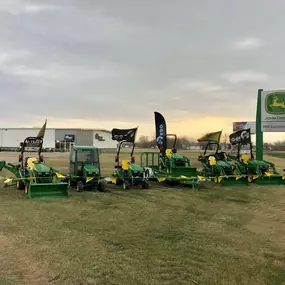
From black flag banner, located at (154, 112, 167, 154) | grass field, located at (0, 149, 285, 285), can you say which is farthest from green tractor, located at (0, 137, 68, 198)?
black flag banner, located at (154, 112, 167, 154)

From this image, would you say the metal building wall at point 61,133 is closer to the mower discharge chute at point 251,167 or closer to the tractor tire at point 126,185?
the mower discharge chute at point 251,167

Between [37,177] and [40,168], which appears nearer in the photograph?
[37,177]

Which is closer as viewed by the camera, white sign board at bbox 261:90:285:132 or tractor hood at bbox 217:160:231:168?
tractor hood at bbox 217:160:231:168

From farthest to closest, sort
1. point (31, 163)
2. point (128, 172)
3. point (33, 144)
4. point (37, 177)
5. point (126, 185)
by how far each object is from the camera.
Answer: point (128, 172) → point (126, 185) → point (33, 144) → point (31, 163) → point (37, 177)

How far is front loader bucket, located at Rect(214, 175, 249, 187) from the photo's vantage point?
1742cm

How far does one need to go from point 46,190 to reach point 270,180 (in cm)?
1078

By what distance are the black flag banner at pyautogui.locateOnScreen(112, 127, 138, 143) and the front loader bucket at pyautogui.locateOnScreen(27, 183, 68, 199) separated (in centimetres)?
437

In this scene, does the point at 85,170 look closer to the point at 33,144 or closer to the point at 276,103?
the point at 33,144

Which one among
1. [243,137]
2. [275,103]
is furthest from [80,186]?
[275,103]

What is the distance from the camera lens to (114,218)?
9.73 meters

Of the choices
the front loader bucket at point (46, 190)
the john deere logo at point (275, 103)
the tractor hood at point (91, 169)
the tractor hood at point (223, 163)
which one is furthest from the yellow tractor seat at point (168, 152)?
the john deere logo at point (275, 103)

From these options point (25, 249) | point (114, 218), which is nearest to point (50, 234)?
point (25, 249)

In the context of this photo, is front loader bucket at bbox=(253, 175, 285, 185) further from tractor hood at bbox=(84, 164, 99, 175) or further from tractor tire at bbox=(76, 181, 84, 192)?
tractor tire at bbox=(76, 181, 84, 192)

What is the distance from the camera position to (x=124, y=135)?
17078 mm
